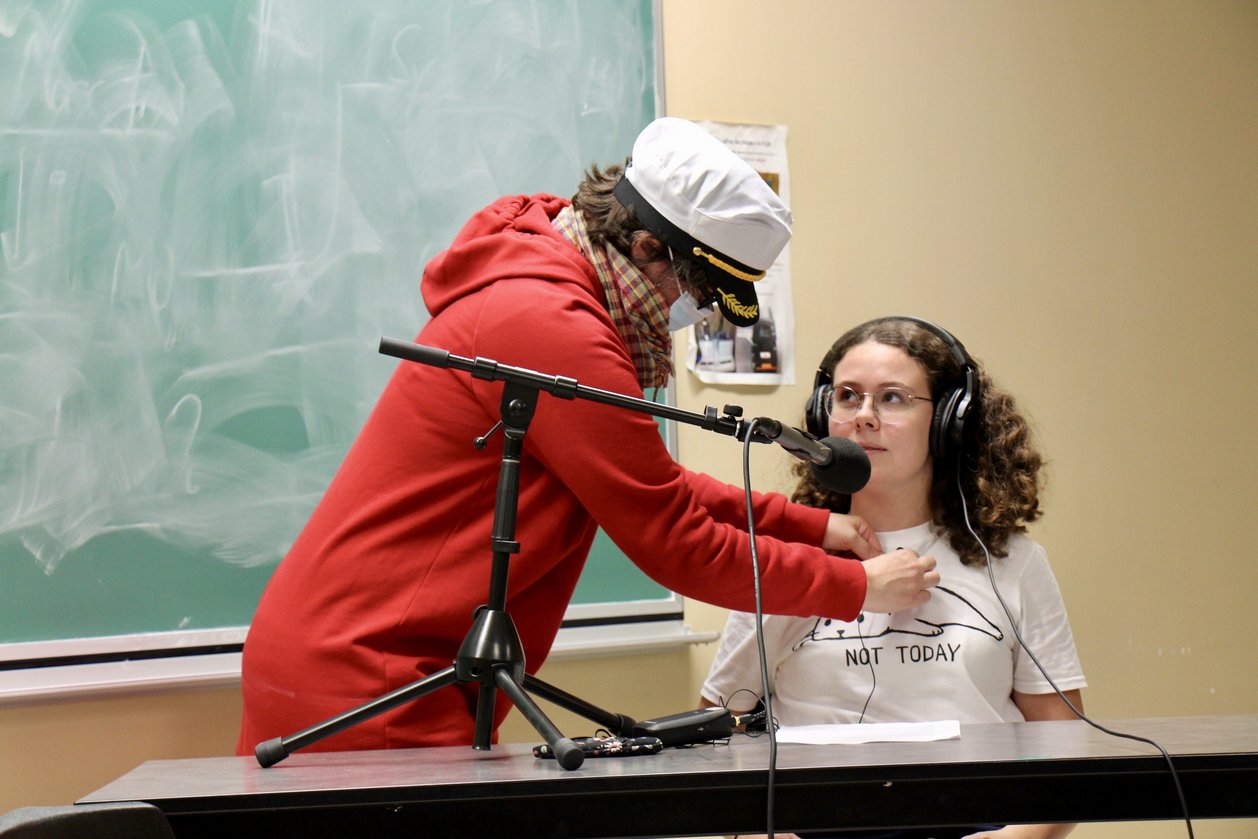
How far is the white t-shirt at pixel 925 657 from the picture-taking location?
1.70 m

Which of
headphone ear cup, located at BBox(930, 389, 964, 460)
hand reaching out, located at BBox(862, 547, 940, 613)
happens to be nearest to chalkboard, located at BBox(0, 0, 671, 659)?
headphone ear cup, located at BBox(930, 389, 964, 460)

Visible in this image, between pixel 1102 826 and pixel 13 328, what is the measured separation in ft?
7.71

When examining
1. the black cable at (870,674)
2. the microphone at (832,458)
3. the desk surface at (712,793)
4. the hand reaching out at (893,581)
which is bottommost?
the black cable at (870,674)

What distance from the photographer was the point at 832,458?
122 cm

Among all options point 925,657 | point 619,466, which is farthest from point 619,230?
point 925,657

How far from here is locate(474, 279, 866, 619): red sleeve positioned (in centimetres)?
129

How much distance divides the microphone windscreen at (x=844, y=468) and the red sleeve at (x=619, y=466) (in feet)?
0.53

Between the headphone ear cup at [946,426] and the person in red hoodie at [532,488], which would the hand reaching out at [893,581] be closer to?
the person in red hoodie at [532,488]

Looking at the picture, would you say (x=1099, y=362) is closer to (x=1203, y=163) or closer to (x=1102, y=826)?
(x=1203, y=163)

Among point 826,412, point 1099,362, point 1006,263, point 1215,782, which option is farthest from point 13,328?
point 1099,362

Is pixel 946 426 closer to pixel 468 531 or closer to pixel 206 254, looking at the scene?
pixel 468 531

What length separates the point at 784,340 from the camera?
2332mm

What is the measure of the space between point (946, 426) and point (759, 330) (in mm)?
605

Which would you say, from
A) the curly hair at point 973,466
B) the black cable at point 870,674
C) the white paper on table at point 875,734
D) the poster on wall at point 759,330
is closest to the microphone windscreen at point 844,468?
the white paper on table at point 875,734
